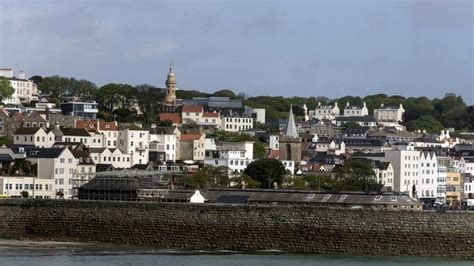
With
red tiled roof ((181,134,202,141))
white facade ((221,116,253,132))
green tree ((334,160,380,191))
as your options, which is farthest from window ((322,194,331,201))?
white facade ((221,116,253,132))

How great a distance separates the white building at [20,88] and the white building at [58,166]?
1211 inches

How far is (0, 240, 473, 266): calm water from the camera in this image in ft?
158

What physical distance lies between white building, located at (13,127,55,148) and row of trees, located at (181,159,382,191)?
28.8 ft

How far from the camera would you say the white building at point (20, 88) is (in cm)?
10319

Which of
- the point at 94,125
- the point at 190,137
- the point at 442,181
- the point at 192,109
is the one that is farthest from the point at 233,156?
the point at 192,109

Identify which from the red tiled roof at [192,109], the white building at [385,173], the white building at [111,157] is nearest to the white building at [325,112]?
the red tiled roof at [192,109]

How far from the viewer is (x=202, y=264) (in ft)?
157

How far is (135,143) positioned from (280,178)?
1355 cm

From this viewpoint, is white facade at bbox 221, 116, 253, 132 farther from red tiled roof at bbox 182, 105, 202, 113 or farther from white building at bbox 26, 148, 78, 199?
white building at bbox 26, 148, 78, 199

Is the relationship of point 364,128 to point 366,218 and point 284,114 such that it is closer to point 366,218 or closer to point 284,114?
point 284,114

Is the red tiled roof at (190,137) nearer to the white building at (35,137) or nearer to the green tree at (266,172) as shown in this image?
the white building at (35,137)

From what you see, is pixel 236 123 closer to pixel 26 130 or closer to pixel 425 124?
pixel 425 124

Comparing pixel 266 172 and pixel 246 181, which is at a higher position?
pixel 266 172

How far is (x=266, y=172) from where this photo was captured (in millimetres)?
73562
